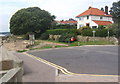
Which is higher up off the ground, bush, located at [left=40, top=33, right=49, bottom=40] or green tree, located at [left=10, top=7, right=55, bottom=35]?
green tree, located at [left=10, top=7, right=55, bottom=35]

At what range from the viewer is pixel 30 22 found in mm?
39812

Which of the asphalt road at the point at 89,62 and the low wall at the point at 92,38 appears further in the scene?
the low wall at the point at 92,38

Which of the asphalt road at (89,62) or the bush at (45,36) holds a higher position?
the bush at (45,36)

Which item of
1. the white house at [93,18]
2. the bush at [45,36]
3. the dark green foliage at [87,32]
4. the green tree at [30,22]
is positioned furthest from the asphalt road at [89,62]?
the green tree at [30,22]

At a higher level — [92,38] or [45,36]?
[45,36]

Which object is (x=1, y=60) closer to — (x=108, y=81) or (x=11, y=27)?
(x=108, y=81)

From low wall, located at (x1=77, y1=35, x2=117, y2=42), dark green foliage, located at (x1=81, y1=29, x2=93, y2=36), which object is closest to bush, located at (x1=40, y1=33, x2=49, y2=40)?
low wall, located at (x1=77, y1=35, x2=117, y2=42)

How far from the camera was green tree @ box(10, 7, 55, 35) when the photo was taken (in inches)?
1587

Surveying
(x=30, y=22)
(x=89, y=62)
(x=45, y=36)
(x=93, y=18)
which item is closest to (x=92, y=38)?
(x=93, y=18)

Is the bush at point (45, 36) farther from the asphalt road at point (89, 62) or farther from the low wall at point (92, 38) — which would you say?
the asphalt road at point (89, 62)

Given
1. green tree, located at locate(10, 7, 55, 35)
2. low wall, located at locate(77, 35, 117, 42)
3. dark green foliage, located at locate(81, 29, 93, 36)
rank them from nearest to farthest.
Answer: low wall, located at locate(77, 35, 117, 42) < dark green foliage, located at locate(81, 29, 93, 36) < green tree, located at locate(10, 7, 55, 35)

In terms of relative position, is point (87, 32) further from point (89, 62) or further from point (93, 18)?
point (89, 62)

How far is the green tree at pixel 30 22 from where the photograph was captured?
40.3 m

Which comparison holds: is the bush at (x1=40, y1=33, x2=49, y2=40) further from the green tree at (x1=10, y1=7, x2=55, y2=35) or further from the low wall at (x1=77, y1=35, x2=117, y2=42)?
the low wall at (x1=77, y1=35, x2=117, y2=42)
